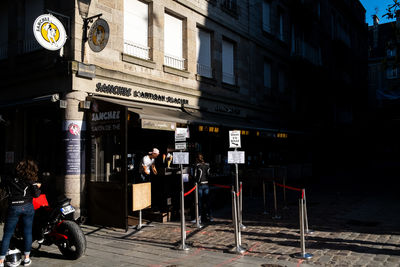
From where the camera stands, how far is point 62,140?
10.0 m

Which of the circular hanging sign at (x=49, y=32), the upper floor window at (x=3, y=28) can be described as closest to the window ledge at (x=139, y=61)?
the circular hanging sign at (x=49, y=32)

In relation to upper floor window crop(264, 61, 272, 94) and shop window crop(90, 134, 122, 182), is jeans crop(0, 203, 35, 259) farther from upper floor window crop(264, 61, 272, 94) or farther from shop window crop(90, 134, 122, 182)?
upper floor window crop(264, 61, 272, 94)

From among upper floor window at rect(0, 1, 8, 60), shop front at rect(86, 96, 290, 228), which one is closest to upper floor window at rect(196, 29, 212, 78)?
shop front at rect(86, 96, 290, 228)

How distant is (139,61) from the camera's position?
12.1 meters

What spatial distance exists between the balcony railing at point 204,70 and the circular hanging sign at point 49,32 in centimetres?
646

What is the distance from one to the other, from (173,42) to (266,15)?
8.24 metres

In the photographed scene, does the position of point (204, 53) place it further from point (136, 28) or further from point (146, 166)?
point (146, 166)

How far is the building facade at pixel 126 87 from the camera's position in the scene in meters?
9.97

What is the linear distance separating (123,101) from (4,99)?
3.98 meters

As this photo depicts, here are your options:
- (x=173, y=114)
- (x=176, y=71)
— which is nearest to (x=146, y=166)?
(x=173, y=114)

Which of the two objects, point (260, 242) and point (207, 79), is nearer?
point (260, 242)

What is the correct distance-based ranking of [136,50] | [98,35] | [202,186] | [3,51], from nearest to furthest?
1. [202,186]
2. [98,35]
3. [136,50]
4. [3,51]

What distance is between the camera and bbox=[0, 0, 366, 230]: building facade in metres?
9.97

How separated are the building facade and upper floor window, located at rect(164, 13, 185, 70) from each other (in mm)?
38
